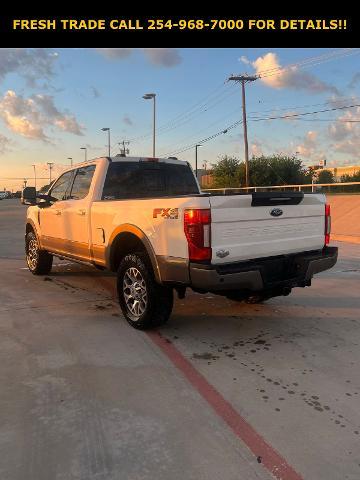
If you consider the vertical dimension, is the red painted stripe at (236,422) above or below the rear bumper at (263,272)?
below

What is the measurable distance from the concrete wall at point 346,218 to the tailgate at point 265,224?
28.8 ft

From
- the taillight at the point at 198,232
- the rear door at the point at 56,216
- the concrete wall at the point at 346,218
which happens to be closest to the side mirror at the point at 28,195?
the rear door at the point at 56,216

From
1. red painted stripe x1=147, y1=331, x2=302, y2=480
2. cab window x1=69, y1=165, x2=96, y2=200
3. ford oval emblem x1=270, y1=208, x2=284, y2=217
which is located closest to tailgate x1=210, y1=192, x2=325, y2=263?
ford oval emblem x1=270, y1=208, x2=284, y2=217

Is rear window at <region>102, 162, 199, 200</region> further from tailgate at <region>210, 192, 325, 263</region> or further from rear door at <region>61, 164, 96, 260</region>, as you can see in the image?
tailgate at <region>210, 192, 325, 263</region>

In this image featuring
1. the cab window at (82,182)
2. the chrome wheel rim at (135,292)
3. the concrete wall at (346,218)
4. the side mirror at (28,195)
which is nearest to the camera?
the chrome wheel rim at (135,292)

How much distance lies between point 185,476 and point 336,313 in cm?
362

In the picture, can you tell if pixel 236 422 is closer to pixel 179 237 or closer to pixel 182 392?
pixel 182 392

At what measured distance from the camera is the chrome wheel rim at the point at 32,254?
797 centimetres

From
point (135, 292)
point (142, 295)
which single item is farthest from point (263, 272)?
point (135, 292)

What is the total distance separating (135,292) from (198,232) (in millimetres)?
1240

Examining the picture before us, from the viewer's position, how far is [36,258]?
7.97m

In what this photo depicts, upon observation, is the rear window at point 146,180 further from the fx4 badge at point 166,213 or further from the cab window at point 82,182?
the fx4 badge at point 166,213

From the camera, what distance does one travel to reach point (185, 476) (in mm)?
2465

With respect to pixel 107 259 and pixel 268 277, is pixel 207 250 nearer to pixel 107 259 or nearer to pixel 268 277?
pixel 268 277
